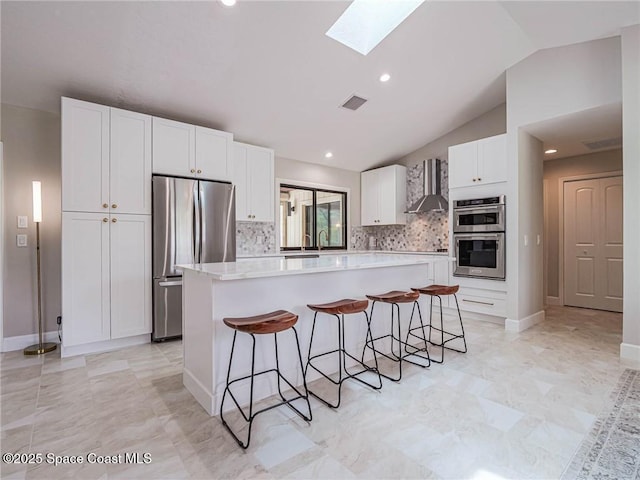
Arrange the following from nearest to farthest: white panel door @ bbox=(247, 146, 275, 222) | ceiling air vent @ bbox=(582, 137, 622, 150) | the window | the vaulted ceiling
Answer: the vaulted ceiling < ceiling air vent @ bbox=(582, 137, 622, 150) < white panel door @ bbox=(247, 146, 275, 222) < the window

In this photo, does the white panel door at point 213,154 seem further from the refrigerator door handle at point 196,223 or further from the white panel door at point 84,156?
the white panel door at point 84,156

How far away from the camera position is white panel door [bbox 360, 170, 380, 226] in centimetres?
602

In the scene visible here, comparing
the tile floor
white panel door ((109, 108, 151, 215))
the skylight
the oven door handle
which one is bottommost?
the tile floor

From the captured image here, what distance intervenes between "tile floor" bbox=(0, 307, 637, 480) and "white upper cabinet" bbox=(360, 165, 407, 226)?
10.8 feet

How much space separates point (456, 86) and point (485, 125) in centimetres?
113

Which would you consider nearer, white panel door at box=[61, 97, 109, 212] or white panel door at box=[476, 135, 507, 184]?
white panel door at box=[61, 97, 109, 212]

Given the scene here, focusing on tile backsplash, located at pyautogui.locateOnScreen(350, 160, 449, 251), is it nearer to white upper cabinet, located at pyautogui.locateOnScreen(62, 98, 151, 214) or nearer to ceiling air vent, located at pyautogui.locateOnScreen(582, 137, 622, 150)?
ceiling air vent, located at pyautogui.locateOnScreen(582, 137, 622, 150)

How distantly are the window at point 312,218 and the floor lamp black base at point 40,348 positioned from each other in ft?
10.1

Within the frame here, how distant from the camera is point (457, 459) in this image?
1.55 m

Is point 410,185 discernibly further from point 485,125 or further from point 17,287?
point 17,287

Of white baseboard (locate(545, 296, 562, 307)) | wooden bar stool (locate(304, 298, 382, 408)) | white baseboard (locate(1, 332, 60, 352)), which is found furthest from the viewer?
white baseboard (locate(545, 296, 562, 307))

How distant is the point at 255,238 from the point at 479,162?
3321mm

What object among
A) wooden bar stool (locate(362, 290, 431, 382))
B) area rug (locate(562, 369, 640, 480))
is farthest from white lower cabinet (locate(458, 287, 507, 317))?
area rug (locate(562, 369, 640, 480))

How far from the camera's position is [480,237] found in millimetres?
4133
